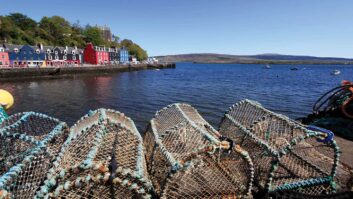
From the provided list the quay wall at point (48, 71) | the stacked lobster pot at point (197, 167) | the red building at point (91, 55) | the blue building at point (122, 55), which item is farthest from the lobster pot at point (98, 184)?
the blue building at point (122, 55)

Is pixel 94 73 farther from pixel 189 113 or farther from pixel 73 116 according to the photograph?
pixel 189 113

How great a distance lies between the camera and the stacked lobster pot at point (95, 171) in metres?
2.44

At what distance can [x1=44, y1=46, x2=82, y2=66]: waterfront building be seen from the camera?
52625 mm

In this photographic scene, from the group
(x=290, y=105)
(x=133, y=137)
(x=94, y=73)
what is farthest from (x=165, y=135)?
(x=94, y=73)

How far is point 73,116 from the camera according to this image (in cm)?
1340

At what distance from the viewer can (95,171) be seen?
8.39 feet

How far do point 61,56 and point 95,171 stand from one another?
2412 inches

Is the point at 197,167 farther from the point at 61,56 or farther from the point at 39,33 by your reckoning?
the point at 39,33

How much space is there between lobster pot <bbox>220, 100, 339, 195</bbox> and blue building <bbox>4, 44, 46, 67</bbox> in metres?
50.9

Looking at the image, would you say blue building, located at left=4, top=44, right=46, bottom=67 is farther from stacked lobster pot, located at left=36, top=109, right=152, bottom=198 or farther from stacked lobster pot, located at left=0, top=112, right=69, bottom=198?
stacked lobster pot, located at left=36, top=109, right=152, bottom=198

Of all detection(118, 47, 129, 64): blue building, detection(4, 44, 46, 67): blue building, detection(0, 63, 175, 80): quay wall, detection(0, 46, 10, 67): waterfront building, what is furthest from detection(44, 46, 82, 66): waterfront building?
detection(118, 47, 129, 64): blue building

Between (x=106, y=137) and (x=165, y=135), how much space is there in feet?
3.48

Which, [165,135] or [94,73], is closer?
[165,135]

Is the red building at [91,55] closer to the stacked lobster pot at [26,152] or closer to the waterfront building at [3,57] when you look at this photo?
the waterfront building at [3,57]
